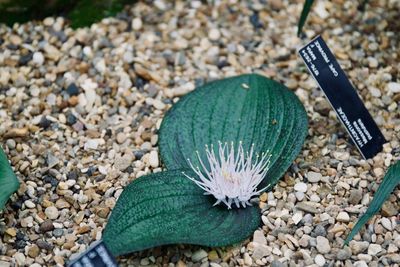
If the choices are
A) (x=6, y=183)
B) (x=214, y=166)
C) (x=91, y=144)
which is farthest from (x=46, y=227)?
(x=214, y=166)

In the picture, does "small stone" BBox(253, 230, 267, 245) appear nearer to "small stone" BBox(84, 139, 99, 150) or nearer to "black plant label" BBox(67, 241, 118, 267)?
"black plant label" BBox(67, 241, 118, 267)

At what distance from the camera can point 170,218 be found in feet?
4.74

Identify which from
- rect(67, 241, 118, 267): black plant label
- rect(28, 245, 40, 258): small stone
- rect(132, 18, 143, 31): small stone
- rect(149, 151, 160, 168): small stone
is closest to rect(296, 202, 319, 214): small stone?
rect(149, 151, 160, 168): small stone

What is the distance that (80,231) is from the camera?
152 cm

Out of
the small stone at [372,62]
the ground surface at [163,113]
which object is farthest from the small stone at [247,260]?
the small stone at [372,62]

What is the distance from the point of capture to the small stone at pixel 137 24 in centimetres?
206

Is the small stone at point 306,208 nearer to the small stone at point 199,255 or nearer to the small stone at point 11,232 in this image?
the small stone at point 199,255

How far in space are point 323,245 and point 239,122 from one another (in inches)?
14.5

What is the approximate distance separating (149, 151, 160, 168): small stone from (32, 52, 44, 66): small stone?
46 cm

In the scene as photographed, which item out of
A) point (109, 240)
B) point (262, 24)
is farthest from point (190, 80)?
point (109, 240)

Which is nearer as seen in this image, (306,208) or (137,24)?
(306,208)

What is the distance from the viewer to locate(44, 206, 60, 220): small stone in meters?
1.55

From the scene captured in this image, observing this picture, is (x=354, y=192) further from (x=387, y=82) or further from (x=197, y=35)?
→ (x=197, y=35)

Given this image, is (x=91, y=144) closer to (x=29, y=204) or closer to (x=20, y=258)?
(x=29, y=204)
